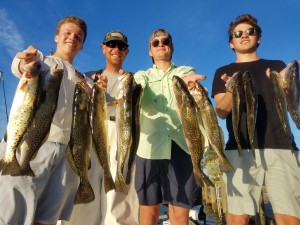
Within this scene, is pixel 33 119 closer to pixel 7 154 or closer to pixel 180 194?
pixel 7 154

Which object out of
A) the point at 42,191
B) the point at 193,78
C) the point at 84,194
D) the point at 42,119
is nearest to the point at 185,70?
the point at 193,78

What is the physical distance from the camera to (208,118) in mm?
5285

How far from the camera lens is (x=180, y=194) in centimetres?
554

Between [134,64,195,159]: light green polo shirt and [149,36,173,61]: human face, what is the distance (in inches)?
12.0

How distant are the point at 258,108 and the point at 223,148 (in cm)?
109

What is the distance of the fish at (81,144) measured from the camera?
480 centimetres

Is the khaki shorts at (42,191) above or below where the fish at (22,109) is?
below

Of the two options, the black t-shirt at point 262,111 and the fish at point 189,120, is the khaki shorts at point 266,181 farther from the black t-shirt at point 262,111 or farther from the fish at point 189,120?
the fish at point 189,120

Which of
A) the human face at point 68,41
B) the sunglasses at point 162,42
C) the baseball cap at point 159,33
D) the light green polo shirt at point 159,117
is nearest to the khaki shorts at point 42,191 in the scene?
the light green polo shirt at point 159,117

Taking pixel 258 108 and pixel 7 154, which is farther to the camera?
pixel 258 108

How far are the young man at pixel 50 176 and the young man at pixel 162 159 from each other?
54.5 inches

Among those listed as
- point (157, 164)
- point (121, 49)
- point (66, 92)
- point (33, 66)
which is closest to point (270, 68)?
point (157, 164)

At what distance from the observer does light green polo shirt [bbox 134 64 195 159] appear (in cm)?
565

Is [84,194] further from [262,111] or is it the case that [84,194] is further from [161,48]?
A: [262,111]
